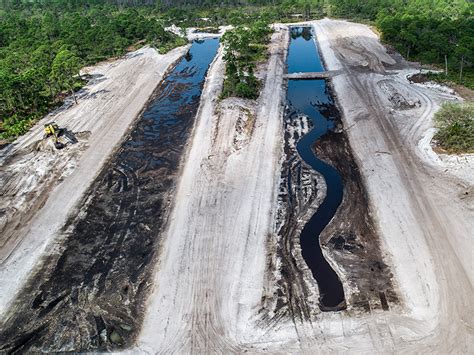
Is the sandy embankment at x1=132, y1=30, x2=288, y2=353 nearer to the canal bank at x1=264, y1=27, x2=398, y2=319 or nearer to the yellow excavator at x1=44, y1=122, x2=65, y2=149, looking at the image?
the canal bank at x1=264, y1=27, x2=398, y2=319

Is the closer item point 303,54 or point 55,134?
point 55,134

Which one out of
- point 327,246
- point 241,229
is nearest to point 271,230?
point 241,229

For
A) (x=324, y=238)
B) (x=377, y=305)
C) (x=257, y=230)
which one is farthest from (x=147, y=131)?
(x=377, y=305)

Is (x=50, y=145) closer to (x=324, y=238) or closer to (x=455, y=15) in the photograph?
(x=324, y=238)

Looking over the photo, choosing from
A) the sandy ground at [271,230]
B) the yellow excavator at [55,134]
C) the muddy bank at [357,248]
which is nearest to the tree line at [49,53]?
the yellow excavator at [55,134]

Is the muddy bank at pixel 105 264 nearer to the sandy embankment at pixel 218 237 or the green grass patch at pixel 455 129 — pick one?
the sandy embankment at pixel 218 237

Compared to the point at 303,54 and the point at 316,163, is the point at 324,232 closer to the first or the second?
the point at 316,163

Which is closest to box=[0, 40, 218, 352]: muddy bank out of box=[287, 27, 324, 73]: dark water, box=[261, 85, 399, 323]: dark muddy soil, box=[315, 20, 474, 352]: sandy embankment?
box=[261, 85, 399, 323]: dark muddy soil
